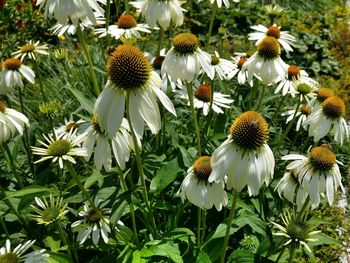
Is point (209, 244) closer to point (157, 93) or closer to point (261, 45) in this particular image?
point (157, 93)

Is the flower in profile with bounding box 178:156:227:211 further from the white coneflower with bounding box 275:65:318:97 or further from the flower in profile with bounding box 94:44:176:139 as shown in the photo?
the white coneflower with bounding box 275:65:318:97

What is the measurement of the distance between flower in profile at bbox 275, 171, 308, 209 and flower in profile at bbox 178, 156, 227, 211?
0.28 m

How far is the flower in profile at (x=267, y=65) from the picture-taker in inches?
77.1

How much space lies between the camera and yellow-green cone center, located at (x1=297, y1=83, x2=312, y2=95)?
2.19 metres

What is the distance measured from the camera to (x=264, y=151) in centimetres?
127

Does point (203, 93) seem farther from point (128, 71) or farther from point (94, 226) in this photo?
point (128, 71)

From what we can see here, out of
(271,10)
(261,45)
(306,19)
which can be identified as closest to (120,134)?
(261,45)

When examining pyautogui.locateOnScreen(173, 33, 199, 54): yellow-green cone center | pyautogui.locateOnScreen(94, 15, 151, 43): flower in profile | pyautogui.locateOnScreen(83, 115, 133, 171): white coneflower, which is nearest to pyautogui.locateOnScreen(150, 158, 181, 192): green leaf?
pyautogui.locateOnScreen(83, 115, 133, 171): white coneflower

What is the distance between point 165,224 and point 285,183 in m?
0.56

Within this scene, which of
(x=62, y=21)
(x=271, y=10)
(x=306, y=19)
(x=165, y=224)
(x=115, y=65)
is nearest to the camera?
(x=115, y=65)

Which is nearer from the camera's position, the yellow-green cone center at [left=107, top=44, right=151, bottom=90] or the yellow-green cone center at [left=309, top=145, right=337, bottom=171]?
the yellow-green cone center at [left=107, top=44, right=151, bottom=90]

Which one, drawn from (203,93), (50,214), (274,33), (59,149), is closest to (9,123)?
(59,149)

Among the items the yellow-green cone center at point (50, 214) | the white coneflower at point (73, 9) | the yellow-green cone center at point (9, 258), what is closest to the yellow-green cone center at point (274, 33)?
the white coneflower at point (73, 9)

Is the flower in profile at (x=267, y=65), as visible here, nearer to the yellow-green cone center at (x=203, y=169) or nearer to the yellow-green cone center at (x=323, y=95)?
the yellow-green cone center at (x=323, y=95)
